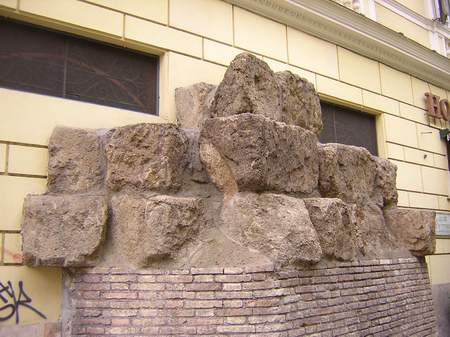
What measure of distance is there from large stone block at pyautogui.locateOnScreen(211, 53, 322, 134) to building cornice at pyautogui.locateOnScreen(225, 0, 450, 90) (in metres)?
1.82

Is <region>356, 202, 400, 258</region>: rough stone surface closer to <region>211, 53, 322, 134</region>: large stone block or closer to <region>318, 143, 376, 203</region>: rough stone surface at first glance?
<region>318, 143, 376, 203</region>: rough stone surface

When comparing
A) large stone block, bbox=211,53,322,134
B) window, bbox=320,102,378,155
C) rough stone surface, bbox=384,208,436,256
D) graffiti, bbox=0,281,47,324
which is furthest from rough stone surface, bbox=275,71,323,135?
graffiti, bbox=0,281,47,324

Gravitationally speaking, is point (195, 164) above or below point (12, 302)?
above

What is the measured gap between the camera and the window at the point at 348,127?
710 cm

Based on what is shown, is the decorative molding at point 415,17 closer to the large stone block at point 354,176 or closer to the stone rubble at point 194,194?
the large stone block at point 354,176

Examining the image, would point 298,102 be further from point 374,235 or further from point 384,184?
point 374,235

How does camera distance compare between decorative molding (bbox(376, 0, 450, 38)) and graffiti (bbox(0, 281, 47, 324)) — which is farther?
decorative molding (bbox(376, 0, 450, 38))

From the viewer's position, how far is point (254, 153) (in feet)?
12.1

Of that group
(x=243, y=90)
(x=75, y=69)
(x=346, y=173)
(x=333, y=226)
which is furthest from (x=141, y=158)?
(x=346, y=173)

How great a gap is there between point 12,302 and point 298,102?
3.28 meters

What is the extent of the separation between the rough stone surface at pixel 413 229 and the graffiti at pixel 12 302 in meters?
4.04

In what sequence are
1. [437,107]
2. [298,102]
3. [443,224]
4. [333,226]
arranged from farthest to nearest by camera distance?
[437,107]
[443,224]
[298,102]
[333,226]

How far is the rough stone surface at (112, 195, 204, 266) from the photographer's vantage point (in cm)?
359

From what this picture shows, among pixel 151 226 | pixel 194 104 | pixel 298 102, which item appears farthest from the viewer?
pixel 298 102
